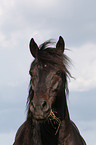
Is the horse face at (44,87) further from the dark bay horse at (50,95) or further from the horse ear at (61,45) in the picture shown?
the horse ear at (61,45)

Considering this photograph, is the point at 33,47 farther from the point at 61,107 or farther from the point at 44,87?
the point at 61,107

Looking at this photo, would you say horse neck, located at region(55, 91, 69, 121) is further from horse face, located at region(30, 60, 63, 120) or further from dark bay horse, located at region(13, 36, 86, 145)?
horse face, located at region(30, 60, 63, 120)

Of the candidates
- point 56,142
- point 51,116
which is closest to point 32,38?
point 51,116

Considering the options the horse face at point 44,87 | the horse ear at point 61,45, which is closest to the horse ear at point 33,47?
the horse ear at point 61,45

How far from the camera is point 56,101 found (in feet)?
21.0

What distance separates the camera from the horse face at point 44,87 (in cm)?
568

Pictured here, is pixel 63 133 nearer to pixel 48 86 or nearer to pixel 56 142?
pixel 56 142

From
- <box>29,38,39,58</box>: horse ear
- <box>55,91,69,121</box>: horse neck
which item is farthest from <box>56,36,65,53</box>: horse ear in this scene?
<box>55,91,69,121</box>: horse neck

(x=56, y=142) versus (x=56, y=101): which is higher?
(x=56, y=101)

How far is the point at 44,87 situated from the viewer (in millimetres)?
6074

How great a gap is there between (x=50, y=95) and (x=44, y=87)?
238mm

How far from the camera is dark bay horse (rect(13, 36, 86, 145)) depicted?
20.2 feet

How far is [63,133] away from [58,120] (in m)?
0.38

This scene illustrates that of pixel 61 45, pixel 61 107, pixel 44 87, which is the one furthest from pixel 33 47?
pixel 61 107
